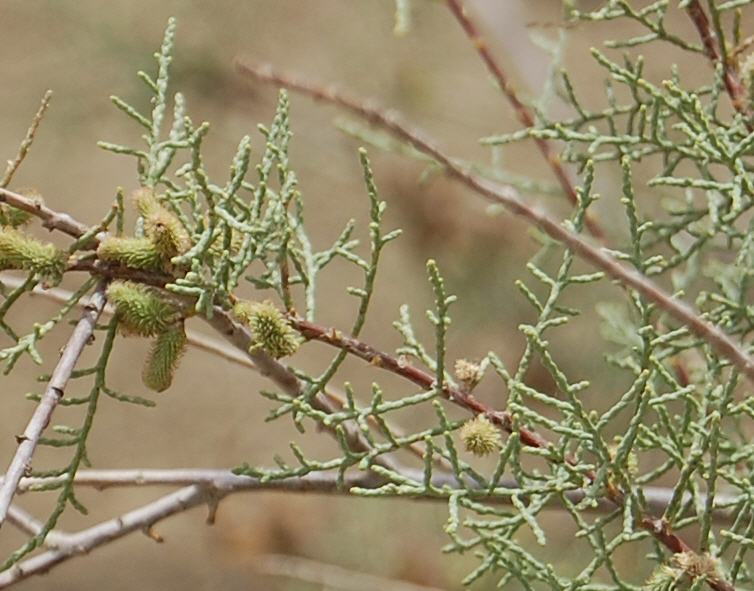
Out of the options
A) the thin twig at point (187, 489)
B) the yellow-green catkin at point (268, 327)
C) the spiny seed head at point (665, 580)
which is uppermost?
the yellow-green catkin at point (268, 327)

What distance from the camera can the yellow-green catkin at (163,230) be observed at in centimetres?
67

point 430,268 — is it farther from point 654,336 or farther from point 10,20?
point 10,20

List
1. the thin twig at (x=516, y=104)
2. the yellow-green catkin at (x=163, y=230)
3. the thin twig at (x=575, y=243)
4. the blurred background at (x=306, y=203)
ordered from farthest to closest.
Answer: the blurred background at (x=306, y=203) → the thin twig at (x=516, y=104) → the yellow-green catkin at (x=163, y=230) → the thin twig at (x=575, y=243)

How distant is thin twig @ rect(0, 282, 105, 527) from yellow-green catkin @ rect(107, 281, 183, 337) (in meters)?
0.01

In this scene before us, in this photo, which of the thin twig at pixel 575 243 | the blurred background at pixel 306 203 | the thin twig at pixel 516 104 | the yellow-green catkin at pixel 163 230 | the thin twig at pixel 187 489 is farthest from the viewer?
the blurred background at pixel 306 203

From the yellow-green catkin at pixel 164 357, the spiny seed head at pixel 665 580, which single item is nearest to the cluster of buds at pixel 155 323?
the yellow-green catkin at pixel 164 357

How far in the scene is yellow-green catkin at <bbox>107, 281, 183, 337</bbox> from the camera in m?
0.67

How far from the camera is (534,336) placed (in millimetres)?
669

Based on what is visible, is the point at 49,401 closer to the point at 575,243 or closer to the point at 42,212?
the point at 42,212

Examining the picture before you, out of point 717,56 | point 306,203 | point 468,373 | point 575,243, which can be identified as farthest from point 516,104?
point 306,203

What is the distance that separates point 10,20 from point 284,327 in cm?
331

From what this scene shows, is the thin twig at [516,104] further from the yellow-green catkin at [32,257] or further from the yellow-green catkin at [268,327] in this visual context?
the yellow-green catkin at [32,257]

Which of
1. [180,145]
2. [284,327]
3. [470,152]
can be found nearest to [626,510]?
[284,327]

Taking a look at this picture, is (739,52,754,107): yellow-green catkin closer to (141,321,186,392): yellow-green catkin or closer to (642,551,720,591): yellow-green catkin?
(642,551,720,591): yellow-green catkin
